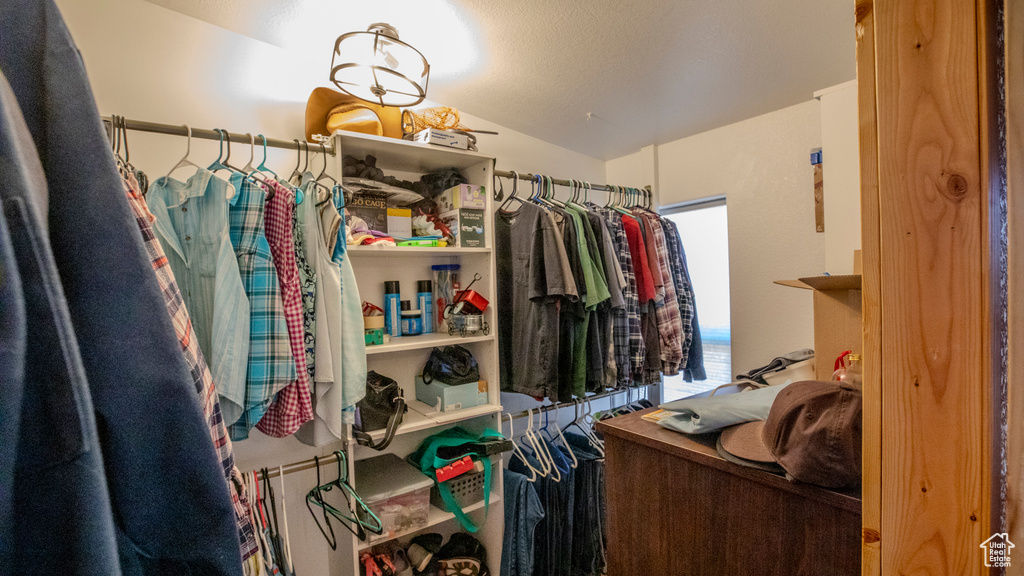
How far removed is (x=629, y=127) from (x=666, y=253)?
29.2 inches

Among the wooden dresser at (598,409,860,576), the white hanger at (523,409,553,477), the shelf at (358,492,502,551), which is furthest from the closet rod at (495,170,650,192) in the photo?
the shelf at (358,492,502,551)

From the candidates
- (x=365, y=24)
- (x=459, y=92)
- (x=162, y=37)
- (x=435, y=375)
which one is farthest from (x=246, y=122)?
(x=435, y=375)

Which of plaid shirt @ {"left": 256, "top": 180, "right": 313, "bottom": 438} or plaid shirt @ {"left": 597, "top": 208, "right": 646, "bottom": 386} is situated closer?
plaid shirt @ {"left": 256, "top": 180, "right": 313, "bottom": 438}

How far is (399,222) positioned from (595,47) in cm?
102

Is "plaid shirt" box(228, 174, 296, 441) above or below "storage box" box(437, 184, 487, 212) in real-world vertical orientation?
below

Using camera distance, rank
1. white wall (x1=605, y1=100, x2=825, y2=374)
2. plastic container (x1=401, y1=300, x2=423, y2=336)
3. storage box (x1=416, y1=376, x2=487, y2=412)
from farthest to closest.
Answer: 1. white wall (x1=605, y1=100, x2=825, y2=374)
2. plastic container (x1=401, y1=300, x2=423, y2=336)
3. storage box (x1=416, y1=376, x2=487, y2=412)

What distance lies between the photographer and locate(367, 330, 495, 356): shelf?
66.4 inches

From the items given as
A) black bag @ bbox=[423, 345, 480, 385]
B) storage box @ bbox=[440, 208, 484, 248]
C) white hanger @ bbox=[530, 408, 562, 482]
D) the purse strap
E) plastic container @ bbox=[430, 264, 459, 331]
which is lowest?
white hanger @ bbox=[530, 408, 562, 482]

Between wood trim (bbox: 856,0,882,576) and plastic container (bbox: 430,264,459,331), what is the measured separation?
5.47 ft

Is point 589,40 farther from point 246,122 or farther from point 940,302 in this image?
point 940,302

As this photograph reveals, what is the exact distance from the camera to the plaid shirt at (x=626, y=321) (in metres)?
2.15

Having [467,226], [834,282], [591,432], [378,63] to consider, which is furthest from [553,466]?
[378,63]

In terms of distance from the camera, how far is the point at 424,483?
1738 mm

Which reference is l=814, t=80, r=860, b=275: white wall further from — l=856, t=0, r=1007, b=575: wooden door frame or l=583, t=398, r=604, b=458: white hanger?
l=856, t=0, r=1007, b=575: wooden door frame
